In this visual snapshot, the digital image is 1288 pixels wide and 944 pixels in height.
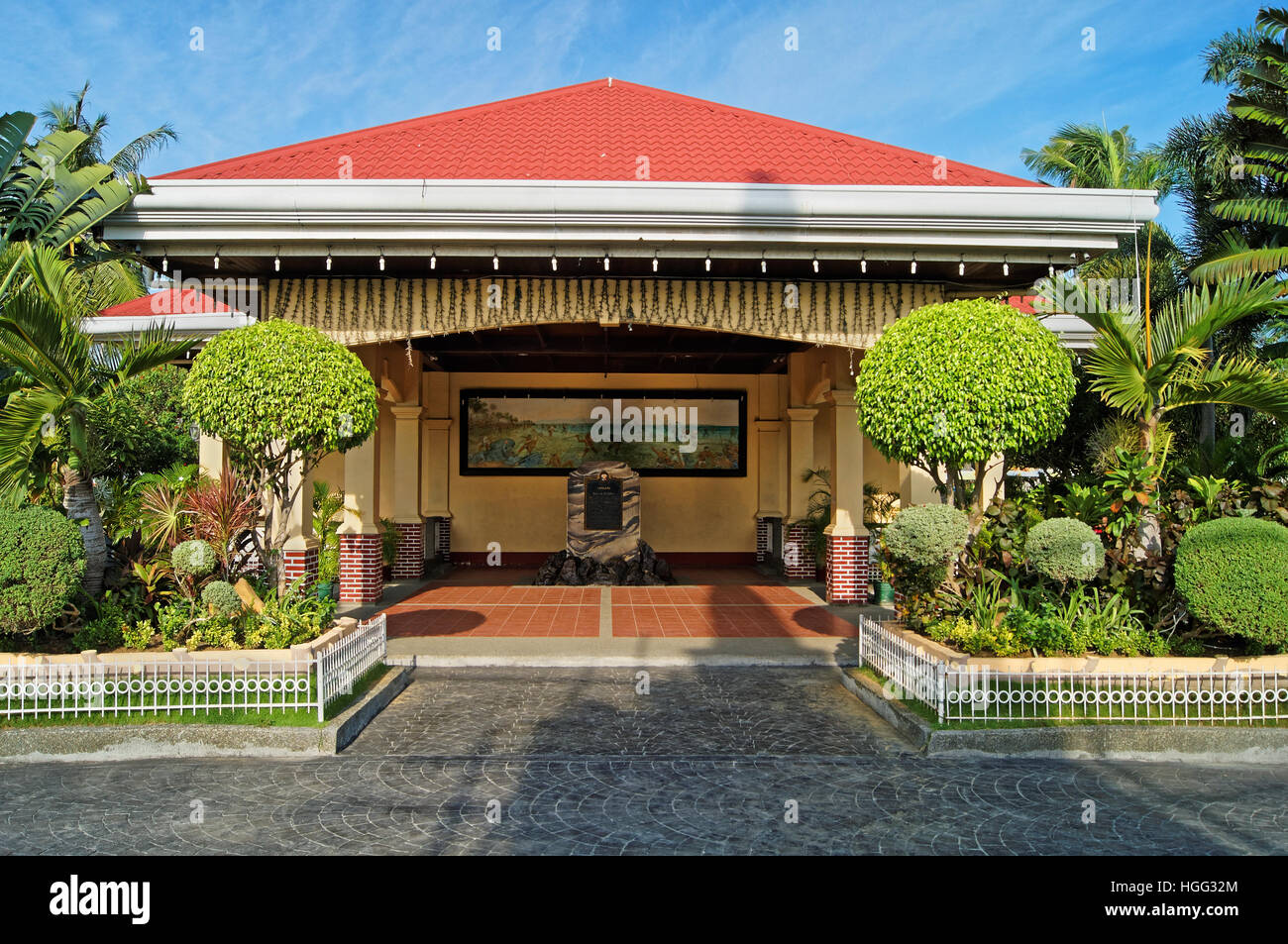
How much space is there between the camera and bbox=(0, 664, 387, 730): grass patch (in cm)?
585

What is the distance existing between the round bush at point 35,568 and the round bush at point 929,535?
6.34 m

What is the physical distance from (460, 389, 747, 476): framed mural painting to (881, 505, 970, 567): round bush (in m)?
11.4

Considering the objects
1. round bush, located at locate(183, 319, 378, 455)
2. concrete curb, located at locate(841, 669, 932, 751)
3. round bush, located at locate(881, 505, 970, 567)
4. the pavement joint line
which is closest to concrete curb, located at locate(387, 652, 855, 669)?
A: concrete curb, located at locate(841, 669, 932, 751)

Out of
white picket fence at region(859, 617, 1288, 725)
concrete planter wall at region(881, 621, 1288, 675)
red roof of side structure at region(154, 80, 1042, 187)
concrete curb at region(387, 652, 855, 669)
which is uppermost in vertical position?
red roof of side structure at region(154, 80, 1042, 187)

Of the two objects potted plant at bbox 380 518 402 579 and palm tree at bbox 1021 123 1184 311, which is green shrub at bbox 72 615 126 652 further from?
palm tree at bbox 1021 123 1184 311

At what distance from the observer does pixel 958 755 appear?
5727 mm

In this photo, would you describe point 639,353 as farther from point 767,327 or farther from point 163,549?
point 163,549

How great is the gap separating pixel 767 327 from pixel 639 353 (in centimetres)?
627

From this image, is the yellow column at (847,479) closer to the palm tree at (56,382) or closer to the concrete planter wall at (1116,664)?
the concrete planter wall at (1116,664)

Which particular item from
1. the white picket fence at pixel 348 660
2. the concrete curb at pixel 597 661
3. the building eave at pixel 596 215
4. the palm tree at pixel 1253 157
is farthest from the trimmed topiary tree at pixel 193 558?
the palm tree at pixel 1253 157

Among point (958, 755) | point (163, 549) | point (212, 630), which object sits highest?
point (163, 549)

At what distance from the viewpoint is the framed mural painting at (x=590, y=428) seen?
711 inches
